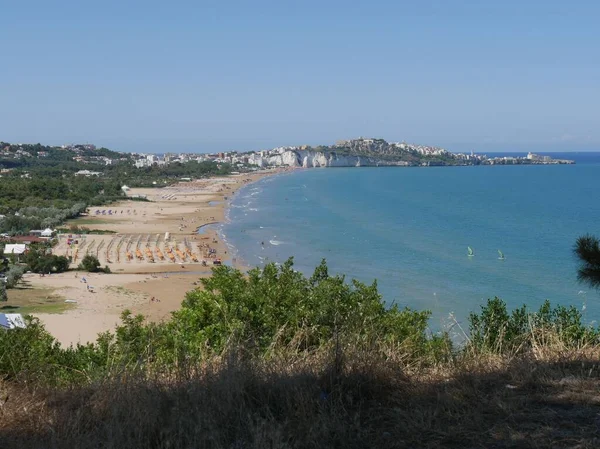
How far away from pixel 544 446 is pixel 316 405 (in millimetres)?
1172

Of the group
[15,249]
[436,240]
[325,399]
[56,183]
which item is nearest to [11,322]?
[325,399]

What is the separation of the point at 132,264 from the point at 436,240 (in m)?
22.0

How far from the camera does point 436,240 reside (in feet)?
155

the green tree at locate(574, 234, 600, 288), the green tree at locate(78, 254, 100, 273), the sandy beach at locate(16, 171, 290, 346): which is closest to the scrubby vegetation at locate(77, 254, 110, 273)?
the green tree at locate(78, 254, 100, 273)

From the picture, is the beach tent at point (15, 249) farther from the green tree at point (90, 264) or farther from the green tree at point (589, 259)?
the green tree at point (589, 259)

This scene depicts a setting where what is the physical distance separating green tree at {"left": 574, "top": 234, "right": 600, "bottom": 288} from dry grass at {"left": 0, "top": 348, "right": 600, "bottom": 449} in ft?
4.03

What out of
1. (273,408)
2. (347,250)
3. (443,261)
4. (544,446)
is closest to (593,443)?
(544,446)

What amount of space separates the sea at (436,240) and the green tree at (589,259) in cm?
248

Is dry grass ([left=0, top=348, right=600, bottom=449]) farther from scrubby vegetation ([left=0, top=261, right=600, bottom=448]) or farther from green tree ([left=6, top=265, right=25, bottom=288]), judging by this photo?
green tree ([left=6, top=265, right=25, bottom=288])

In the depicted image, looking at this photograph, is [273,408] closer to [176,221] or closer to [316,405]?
[316,405]

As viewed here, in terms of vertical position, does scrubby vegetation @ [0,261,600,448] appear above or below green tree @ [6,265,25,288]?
above

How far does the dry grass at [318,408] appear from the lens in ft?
10.2

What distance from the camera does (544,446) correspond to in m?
3.03

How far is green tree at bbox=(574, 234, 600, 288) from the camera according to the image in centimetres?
523
